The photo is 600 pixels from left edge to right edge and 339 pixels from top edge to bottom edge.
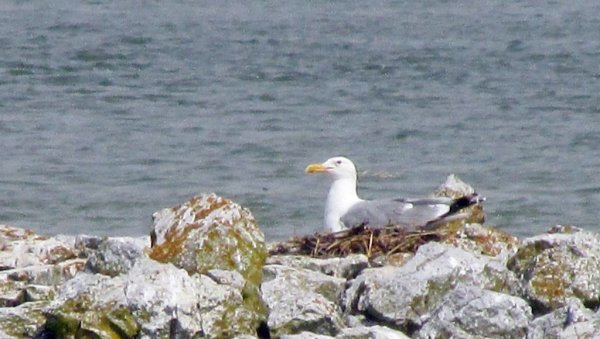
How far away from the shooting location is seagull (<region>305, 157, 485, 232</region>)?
29.1ft

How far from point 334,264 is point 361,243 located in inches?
21.4

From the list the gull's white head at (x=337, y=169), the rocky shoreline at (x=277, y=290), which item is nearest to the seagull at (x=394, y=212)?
the gull's white head at (x=337, y=169)

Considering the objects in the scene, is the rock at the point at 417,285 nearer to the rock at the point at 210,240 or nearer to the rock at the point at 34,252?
the rock at the point at 210,240

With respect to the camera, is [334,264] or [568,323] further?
[334,264]

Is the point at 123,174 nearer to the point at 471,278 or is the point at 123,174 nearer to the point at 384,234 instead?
the point at 384,234

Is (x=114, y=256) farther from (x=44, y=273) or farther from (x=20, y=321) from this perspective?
(x=20, y=321)

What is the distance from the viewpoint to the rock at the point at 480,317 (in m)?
6.58

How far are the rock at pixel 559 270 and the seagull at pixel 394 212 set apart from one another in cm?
148

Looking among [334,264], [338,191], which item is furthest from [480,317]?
[338,191]

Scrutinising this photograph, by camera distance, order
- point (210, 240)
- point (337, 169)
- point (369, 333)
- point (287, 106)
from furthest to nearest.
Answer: point (287, 106) → point (337, 169) → point (210, 240) → point (369, 333)

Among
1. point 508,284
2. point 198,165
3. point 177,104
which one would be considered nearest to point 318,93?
point 177,104

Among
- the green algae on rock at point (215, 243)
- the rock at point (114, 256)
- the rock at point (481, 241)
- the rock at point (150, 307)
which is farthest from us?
the rock at point (481, 241)

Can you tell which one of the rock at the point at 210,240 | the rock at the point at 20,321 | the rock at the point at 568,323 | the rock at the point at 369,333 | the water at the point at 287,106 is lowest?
the water at the point at 287,106

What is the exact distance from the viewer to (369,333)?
636 cm
